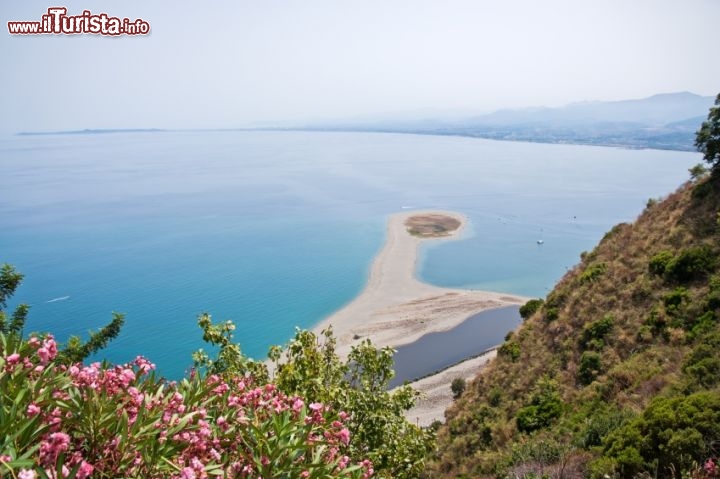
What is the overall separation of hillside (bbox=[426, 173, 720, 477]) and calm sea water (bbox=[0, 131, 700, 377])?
78.3 feet

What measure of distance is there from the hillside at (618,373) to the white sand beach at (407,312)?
10.4 metres

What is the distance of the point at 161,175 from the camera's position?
13988cm

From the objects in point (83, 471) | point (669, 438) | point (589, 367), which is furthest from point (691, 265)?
point (83, 471)

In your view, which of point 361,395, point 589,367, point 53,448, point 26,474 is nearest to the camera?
point 26,474

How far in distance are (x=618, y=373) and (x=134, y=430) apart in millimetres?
14060

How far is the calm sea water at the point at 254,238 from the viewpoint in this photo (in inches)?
1752

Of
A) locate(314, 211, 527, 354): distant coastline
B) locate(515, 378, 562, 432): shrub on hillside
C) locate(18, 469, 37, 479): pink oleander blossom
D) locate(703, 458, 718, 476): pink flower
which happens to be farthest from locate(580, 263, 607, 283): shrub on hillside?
locate(18, 469, 37, 479): pink oleander blossom

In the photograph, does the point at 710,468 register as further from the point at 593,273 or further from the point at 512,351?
the point at 593,273

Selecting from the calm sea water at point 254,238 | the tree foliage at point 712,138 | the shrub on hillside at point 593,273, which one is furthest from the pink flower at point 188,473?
the calm sea water at point 254,238

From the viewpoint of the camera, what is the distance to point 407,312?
43000 millimetres

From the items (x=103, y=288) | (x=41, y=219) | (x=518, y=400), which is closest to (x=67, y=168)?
(x=41, y=219)

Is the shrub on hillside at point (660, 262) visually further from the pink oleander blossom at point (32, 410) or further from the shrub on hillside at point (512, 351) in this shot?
the pink oleander blossom at point (32, 410)

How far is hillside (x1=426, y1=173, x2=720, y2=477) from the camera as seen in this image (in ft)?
28.1

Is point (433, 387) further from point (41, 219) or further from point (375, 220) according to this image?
point (41, 219)
